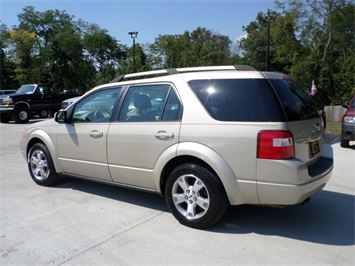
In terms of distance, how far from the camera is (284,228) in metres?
3.88

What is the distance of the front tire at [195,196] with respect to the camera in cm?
366

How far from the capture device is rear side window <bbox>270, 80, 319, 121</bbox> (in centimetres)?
358

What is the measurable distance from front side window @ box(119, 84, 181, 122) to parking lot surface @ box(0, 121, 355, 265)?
121 cm

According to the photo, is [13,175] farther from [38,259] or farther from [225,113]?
[225,113]

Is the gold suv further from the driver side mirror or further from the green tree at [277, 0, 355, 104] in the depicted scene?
the green tree at [277, 0, 355, 104]

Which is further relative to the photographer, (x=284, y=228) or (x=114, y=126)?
(x=114, y=126)

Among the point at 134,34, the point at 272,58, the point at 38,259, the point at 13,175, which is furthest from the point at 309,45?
the point at 38,259

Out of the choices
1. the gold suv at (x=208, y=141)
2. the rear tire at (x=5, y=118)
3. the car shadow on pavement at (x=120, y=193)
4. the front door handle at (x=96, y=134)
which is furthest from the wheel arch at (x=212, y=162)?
the rear tire at (x=5, y=118)

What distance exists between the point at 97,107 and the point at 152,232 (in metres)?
2.07

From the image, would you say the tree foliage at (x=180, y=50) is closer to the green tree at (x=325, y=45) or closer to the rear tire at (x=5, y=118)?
the green tree at (x=325, y=45)

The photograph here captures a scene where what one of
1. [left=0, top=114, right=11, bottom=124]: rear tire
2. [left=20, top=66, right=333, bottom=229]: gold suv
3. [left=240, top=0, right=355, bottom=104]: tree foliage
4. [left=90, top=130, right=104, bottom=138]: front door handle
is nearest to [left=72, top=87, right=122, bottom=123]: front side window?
[left=20, top=66, right=333, bottom=229]: gold suv

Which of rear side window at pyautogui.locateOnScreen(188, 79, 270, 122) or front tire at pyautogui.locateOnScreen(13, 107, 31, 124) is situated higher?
rear side window at pyautogui.locateOnScreen(188, 79, 270, 122)

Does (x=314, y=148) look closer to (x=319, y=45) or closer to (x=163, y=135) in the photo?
(x=163, y=135)

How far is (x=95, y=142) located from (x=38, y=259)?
181cm
